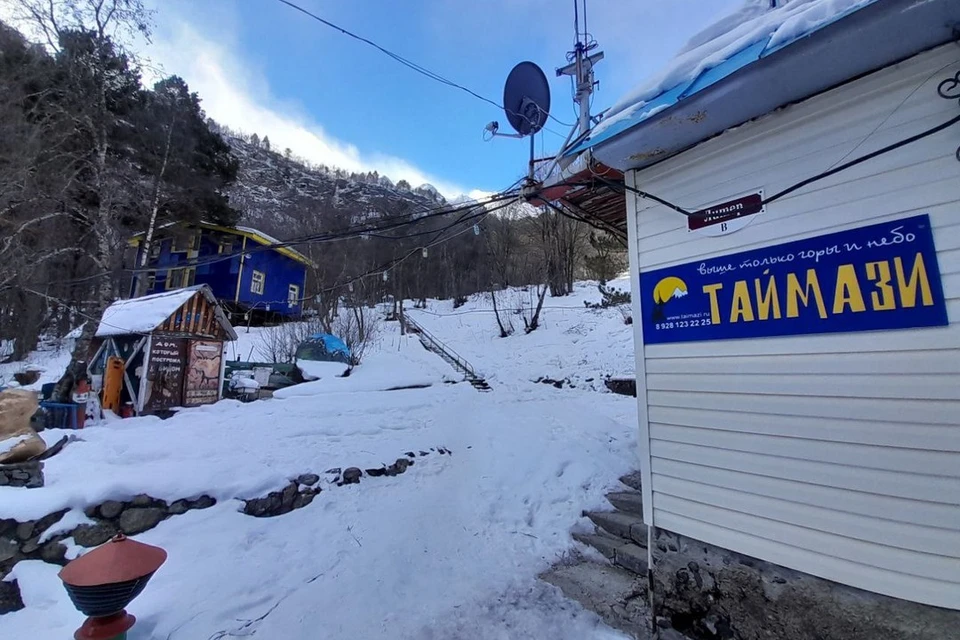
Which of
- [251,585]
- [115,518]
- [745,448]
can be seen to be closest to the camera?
[745,448]

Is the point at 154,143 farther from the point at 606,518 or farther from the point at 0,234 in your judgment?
the point at 606,518

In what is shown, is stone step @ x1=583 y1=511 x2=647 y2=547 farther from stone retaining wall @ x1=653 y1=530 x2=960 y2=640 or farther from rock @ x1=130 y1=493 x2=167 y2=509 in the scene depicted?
rock @ x1=130 y1=493 x2=167 y2=509

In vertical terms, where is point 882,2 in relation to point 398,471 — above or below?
above

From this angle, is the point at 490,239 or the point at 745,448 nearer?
the point at 745,448

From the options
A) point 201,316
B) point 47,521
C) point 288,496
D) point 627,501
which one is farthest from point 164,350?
point 627,501

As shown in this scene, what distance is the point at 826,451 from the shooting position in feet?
7.38

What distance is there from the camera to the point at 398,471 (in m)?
6.05

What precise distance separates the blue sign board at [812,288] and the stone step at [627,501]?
234cm

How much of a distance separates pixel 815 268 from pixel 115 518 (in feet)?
21.4

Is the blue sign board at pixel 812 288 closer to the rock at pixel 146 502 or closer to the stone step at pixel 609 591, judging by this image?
the stone step at pixel 609 591

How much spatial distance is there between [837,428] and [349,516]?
186 inches

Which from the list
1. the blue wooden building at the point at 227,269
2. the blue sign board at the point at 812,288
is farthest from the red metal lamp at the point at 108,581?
the blue wooden building at the point at 227,269

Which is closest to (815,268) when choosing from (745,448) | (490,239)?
(745,448)

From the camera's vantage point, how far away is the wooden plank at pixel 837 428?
195cm
